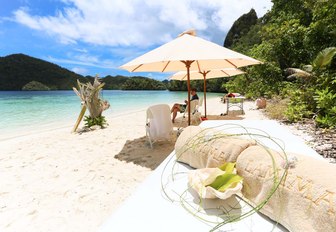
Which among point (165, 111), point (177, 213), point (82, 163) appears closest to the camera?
point (177, 213)

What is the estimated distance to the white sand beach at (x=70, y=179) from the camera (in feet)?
8.86

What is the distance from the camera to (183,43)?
429 centimetres

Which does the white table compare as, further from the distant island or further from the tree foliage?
the distant island

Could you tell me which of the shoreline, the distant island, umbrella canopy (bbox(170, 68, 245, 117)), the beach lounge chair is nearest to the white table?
the shoreline

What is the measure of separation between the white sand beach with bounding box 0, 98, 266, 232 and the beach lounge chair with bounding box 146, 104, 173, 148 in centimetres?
31

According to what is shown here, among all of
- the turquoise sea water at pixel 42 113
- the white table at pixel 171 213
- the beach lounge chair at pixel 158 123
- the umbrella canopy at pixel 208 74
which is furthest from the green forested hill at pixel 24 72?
the white table at pixel 171 213

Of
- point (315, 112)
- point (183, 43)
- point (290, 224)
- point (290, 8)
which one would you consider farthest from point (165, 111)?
point (290, 8)

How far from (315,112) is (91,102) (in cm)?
735

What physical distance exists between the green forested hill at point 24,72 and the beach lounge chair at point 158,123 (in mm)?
80866

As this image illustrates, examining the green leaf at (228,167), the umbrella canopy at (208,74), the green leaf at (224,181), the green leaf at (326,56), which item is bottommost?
the green leaf at (224,181)

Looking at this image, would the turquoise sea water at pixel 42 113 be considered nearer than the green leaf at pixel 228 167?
No

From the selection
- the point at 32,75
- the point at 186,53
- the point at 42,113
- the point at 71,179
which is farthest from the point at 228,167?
the point at 32,75

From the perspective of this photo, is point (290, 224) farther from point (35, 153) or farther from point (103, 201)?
point (35, 153)

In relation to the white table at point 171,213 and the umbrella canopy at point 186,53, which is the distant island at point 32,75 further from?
the white table at point 171,213
